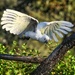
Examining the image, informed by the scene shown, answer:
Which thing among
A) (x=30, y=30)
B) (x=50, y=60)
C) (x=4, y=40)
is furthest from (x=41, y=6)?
(x=50, y=60)

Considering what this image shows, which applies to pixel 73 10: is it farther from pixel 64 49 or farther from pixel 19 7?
pixel 64 49

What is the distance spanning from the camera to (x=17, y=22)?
6.68m

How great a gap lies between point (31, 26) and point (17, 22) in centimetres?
21

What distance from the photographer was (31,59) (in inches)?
196

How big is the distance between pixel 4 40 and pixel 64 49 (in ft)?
28.2

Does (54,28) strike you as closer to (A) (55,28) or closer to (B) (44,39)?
(A) (55,28)

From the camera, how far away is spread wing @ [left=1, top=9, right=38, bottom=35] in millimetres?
6471

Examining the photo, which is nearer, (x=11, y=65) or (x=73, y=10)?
(x=11, y=65)

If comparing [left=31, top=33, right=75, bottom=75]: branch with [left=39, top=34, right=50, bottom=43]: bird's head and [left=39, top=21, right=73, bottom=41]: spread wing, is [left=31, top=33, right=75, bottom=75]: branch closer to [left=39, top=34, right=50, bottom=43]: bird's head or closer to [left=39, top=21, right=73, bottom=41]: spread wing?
[left=39, top=34, right=50, bottom=43]: bird's head

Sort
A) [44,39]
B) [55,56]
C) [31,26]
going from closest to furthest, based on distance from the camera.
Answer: [55,56] → [44,39] → [31,26]

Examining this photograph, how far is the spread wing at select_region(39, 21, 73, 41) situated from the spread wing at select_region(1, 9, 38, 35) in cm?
16

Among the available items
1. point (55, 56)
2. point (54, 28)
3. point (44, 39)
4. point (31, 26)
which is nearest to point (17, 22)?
point (31, 26)

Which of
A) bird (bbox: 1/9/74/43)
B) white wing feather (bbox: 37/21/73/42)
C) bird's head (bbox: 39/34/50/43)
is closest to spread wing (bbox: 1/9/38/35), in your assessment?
bird (bbox: 1/9/74/43)

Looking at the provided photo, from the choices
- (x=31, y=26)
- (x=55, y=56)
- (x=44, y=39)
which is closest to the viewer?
(x=55, y=56)
